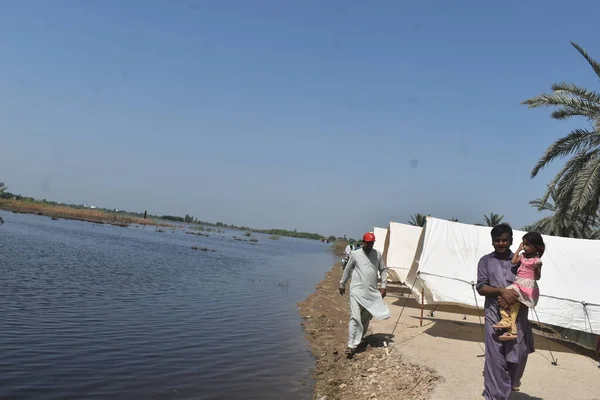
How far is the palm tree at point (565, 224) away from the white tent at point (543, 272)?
3.53 metres

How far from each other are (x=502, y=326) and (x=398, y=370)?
2.67 metres

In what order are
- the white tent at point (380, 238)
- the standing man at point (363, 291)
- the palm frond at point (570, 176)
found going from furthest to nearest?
the white tent at point (380, 238) → the palm frond at point (570, 176) → the standing man at point (363, 291)

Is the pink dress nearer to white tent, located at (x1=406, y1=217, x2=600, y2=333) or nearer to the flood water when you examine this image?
the flood water

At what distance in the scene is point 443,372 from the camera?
6.43 meters

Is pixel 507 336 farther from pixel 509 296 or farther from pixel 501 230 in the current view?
pixel 501 230

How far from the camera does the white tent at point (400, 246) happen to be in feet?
55.4

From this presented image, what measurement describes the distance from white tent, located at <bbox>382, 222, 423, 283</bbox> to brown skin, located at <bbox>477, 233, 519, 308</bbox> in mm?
12184

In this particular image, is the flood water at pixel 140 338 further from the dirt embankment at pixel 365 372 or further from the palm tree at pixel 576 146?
the palm tree at pixel 576 146

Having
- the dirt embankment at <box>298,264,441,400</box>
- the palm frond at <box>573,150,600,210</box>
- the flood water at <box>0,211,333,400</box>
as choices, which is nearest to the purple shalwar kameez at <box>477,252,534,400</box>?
the dirt embankment at <box>298,264,441,400</box>

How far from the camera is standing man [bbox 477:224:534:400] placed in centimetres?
447

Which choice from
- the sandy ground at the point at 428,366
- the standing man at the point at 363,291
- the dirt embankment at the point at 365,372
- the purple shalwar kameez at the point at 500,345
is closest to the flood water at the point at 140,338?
the dirt embankment at the point at 365,372

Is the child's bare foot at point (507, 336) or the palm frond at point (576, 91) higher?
the palm frond at point (576, 91)

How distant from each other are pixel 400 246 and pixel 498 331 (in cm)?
1267

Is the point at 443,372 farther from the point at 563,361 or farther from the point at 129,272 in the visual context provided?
the point at 129,272
